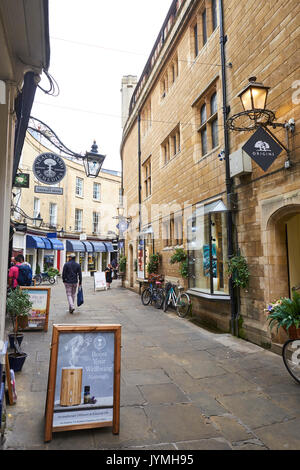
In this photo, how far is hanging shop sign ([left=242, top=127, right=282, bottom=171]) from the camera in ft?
17.4

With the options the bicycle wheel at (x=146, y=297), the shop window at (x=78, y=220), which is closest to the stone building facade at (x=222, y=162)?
the bicycle wheel at (x=146, y=297)

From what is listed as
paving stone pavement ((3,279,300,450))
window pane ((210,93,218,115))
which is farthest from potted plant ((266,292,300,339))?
window pane ((210,93,218,115))

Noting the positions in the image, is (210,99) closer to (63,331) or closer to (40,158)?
(40,158)

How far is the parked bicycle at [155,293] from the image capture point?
10797 mm

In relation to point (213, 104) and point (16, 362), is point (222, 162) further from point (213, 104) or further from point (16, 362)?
point (16, 362)

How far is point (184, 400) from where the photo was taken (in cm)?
371

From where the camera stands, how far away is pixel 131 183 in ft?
58.3

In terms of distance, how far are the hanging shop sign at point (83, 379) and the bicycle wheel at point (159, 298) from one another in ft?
25.4

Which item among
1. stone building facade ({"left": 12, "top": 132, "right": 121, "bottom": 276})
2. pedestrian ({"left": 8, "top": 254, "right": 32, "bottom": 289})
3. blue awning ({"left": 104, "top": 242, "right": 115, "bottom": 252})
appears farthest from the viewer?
blue awning ({"left": 104, "top": 242, "right": 115, "bottom": 252})

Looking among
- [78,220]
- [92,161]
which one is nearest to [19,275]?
[92,161]

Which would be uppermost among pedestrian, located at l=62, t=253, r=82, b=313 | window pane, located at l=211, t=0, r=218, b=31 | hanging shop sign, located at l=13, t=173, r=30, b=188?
Result: window pane, located at l=211, t=0, r=218, b=31

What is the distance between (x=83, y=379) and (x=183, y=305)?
645 cm

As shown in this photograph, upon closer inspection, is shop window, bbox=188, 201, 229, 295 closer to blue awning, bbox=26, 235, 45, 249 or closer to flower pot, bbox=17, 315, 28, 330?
flower pot, bbox=17, 315, 28, 330

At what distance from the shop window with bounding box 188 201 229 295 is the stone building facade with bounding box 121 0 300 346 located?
28mm
